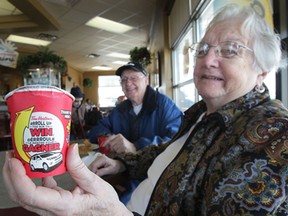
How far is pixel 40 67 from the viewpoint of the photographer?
12.1ft

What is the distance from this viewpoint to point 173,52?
427cm

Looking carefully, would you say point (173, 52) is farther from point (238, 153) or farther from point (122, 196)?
point (238, 153)

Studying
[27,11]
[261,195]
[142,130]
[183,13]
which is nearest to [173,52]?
[183,13]

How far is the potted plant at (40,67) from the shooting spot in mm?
3500

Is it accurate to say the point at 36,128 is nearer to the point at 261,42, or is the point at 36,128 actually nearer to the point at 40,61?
the point at 261,42

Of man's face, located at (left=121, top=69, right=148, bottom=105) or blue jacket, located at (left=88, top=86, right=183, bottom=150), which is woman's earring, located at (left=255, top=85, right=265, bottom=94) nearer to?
blue jacket, located at (left=88, top=86, right=183, bottom=150)

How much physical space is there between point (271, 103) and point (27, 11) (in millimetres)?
3976

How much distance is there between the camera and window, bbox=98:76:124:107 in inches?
515

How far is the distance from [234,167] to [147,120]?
111 centimetres

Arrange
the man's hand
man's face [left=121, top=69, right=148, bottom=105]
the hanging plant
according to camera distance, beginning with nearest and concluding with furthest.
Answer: the man's hand → man's face [left=121, top=69, right=148, bottom=105] → the hanging plant

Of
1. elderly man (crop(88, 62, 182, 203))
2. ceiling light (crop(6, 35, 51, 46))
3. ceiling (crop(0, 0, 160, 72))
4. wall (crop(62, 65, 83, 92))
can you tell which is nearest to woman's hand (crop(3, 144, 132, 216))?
elderly man (crop(88, 62, 182, 203))

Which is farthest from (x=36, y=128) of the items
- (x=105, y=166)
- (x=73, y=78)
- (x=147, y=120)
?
(x=73, y=78)

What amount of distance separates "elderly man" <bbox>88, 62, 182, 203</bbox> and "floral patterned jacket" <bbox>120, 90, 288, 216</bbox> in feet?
2.40

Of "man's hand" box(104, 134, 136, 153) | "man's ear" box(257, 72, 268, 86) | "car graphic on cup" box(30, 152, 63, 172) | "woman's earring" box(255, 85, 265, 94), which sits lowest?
"man's hand" box(104, 134, 136, 153)
